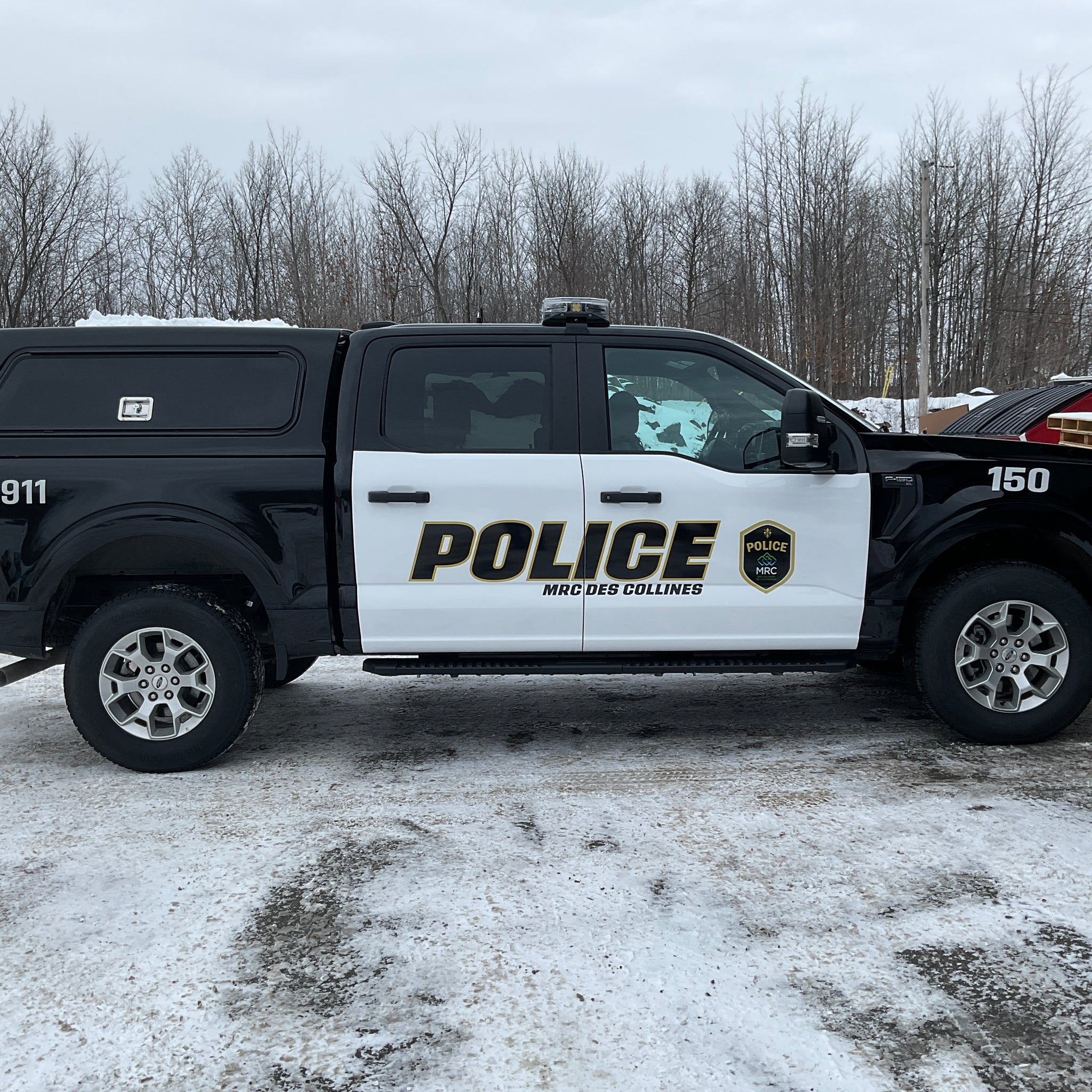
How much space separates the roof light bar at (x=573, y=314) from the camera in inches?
181

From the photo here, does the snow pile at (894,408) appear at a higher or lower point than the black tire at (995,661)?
higher

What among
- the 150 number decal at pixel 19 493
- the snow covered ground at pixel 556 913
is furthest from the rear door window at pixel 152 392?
the snow covered ground at pixel 556 913

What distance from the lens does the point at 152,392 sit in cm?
443

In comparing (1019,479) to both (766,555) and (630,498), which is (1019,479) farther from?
(630,498)

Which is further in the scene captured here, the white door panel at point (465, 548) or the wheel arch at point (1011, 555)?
the wheel arch at point (1011, 555)

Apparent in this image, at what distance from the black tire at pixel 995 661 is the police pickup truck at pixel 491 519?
11 millimetres

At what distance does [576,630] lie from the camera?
443 centimetres

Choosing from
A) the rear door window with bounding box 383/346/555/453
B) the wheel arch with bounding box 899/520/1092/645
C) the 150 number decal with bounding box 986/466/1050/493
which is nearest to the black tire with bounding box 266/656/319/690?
the rear door window with bounding box 383/346/555/453

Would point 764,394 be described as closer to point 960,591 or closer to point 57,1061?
point 960,591

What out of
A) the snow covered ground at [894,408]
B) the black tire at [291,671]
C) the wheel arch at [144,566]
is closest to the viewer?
the wheel arch at [144,566]

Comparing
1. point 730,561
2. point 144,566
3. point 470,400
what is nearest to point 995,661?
point 730,561

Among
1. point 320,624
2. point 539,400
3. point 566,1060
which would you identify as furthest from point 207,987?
point 539,400

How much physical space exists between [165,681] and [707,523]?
8.48 feet

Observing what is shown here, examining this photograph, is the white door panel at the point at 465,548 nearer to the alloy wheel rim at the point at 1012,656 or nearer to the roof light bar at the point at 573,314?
the roof light bar at the point at 573,314
